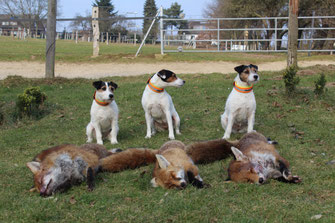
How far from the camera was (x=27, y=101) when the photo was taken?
9.47m

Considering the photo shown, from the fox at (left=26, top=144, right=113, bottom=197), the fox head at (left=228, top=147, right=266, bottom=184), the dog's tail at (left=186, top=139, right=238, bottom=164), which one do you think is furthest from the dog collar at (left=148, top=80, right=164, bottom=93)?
the fox head at (left=228, top=147, right=266, bottom=184)

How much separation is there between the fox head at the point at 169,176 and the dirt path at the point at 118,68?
11.8 metres

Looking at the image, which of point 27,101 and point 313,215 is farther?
point 27,101

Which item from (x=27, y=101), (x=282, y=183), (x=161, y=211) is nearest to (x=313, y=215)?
(x=282, y=183)

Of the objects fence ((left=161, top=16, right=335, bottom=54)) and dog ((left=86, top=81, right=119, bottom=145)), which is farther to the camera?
fence ((left=161, top=16, right=335, bottom=54))

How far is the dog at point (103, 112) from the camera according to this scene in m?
7.15

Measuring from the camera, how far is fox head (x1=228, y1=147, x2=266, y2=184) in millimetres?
4750

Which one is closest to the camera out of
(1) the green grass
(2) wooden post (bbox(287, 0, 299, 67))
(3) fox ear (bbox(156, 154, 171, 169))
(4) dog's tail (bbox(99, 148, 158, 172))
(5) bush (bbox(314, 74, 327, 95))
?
(1) the green grass

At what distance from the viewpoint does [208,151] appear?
5.76 metres

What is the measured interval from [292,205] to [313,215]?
0.95ft

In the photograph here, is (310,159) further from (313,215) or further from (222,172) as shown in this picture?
(313,215)

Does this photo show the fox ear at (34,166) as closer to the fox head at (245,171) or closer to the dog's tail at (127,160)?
the dog's tail at (127,160)

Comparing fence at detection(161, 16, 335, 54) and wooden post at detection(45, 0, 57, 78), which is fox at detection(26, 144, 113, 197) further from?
fence at detection(161, 16, 335, 54)

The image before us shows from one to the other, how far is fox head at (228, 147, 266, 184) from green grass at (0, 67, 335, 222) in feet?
0.47
